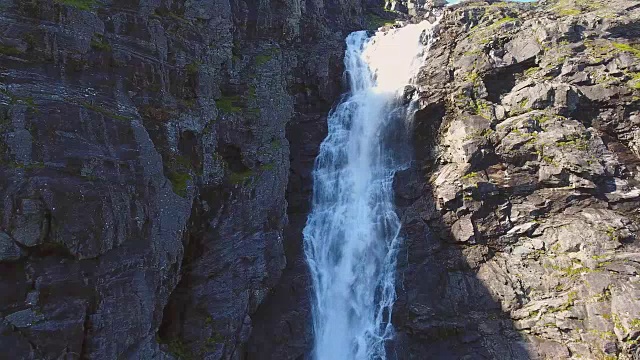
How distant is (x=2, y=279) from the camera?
1291 centimetres

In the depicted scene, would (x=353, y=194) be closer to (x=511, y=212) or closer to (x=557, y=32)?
(x=511, y=212)

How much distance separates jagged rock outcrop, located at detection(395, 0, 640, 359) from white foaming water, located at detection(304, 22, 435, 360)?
1289 mm

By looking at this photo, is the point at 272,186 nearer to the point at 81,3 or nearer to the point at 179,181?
the point at 179,181

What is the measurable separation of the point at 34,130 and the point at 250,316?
1271 cm

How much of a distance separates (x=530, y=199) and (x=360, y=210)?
9.78 m

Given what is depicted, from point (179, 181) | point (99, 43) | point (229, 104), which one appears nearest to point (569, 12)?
point (229, 104)

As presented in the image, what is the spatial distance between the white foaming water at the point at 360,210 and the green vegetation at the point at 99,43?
1462cm

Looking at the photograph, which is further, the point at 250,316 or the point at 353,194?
the point at 353,194

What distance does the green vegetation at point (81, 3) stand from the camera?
16797mm

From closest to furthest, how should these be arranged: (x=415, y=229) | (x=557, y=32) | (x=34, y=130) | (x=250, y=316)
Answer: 1. (x=34, y=130)
2. (x=250, y=316)
3. (x=415, y=229)
4. (x=557, y=32)

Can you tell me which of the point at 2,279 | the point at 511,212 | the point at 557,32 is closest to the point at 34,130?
the point at 2,279

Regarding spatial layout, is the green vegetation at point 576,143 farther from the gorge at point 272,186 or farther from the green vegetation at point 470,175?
the green vegetation at point 470,175

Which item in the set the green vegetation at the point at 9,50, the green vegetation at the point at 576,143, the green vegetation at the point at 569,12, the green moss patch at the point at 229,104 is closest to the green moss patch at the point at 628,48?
the green vegetation at the point at 569,12

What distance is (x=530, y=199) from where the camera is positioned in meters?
23.2
